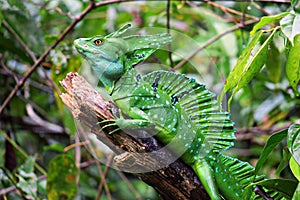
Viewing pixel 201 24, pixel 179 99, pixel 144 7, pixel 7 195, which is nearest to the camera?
pixel 179 99

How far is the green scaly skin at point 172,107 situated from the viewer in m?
1.41

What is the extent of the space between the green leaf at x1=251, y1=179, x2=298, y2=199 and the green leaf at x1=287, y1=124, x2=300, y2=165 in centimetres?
16

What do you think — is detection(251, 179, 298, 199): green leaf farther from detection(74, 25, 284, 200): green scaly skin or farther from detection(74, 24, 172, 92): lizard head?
detection(74, 24, 172, 92): lizard head

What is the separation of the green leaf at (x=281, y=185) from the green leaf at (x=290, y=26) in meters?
0.35

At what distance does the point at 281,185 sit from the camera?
1.32 m

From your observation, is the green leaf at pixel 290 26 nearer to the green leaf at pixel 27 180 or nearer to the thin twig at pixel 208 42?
the thin twig at pixel 208 42

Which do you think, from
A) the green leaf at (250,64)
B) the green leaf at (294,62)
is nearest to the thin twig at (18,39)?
the green leaf at (250,64)

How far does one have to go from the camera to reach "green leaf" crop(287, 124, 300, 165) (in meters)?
1.16

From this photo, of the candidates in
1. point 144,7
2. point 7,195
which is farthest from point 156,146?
point 144,7

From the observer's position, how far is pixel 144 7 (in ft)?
9.41

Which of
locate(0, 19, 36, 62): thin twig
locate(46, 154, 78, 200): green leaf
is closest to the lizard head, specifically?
locate(46, 154, 78, 200): green leaf

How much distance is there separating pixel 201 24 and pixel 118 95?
2043 mm

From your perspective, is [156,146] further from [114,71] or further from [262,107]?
[262,107]

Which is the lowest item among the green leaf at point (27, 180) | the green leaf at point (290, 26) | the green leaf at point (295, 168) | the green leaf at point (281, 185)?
the green leaf at point (27, 180)
